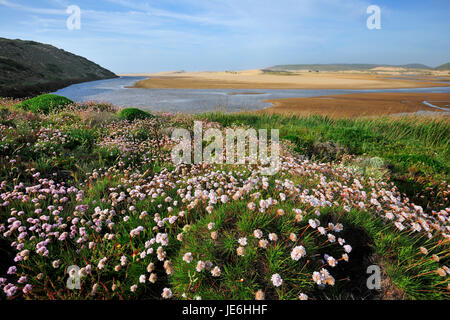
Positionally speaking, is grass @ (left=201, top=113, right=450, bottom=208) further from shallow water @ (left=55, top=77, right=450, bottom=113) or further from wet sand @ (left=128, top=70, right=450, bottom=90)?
wet sand @ (left=128, top=70, right=450, bottom=90)

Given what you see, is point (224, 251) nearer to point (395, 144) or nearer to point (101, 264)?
point (101, 264)

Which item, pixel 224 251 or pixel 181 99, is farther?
pixel 181 99

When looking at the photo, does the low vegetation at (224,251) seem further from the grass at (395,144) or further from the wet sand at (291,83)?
the wet sand at (291,83)

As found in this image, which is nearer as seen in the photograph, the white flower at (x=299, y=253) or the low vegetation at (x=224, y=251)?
the white flower at (x=299, y=253)

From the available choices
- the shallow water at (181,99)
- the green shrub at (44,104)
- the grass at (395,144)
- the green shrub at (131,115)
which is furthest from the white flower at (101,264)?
the shallow water at (181,99)

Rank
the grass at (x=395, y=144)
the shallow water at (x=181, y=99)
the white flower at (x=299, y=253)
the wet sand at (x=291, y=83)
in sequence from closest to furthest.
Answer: the white flower at (x=299, y=253), the grass at (x=395, y=144), the shallow water at (x=181, y=99), the wet sand at (x=291, y=83)

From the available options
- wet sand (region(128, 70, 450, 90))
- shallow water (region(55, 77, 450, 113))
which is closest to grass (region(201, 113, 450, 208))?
shallow water (region(55, 77, 450, 113))

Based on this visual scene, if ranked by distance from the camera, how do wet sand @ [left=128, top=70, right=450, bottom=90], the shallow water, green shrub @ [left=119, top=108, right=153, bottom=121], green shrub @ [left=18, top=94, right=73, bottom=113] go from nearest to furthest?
green shrub @ [left=119, top=108, right=153, bottom=121]
green shrub @ [left=18, top=94, right=73, bottom=113]
the shallow water
wet sand @ [left=128, top=70, right=450, bottom=90]

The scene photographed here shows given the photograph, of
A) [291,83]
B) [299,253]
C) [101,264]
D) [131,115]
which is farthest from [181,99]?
[291,83]

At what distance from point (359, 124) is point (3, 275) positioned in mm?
15366

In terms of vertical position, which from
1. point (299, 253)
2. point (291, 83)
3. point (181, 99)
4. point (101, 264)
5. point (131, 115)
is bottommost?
point (101, 264)
